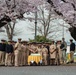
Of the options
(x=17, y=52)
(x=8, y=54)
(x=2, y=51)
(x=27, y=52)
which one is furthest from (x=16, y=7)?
(x=8, y=54)

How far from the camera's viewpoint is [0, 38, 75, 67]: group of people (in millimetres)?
27094

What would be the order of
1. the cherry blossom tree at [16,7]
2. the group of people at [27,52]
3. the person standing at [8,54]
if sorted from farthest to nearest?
the cherry blossom tree at [16,7] → the group of people at [27,52] → the person standing at [8,54]

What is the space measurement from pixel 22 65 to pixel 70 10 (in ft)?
17.3

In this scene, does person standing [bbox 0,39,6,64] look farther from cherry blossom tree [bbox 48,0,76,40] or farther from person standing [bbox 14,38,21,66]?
cherry blossom tree [bbox 48,0,76,40]

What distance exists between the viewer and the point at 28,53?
28312 mm

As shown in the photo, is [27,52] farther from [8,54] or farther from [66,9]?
[66,9]

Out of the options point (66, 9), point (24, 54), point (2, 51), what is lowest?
point (24, 54)

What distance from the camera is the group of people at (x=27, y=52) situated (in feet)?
88.9

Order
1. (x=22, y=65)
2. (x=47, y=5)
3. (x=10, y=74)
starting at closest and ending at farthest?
(x=10, y=74) < (x=22, y=65) < (x=47, y=5)

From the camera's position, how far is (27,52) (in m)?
28.2

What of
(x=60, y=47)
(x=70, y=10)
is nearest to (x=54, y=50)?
(x=60, y=47)

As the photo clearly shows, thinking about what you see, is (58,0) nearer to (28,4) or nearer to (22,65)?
(28,4)

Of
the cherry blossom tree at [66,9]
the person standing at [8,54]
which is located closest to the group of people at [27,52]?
the person standing at [8,54]

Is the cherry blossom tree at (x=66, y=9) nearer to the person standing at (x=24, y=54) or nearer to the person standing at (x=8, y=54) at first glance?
the person standing at (x=24, y=54)
